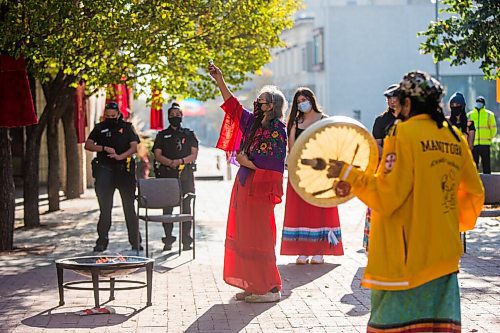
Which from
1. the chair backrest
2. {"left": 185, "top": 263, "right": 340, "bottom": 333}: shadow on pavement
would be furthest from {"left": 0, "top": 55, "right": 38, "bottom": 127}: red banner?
{"left": 185, "top": 263, "right": 340, "bottom": 333}: shadow on pavement

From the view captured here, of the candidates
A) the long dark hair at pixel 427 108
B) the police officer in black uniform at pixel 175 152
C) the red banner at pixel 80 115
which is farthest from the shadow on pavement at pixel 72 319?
the red banner at pixel 80 115

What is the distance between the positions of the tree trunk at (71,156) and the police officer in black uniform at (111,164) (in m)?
9.67

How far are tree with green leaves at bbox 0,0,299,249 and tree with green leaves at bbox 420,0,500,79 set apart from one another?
2921mm

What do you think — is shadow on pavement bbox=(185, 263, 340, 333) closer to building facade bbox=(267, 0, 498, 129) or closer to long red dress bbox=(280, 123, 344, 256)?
long red dress bbox=(280, 123, 344, 256)

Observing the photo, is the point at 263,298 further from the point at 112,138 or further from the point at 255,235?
the point at 112,138

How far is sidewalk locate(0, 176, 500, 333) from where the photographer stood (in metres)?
8.98

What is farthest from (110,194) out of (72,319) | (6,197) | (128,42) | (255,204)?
(72,319)

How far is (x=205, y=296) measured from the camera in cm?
1047

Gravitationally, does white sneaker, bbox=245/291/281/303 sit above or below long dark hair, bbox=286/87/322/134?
below

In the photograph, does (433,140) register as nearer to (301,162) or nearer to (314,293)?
(301,162)

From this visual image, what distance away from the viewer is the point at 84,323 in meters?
9.09

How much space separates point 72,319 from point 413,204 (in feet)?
13.6

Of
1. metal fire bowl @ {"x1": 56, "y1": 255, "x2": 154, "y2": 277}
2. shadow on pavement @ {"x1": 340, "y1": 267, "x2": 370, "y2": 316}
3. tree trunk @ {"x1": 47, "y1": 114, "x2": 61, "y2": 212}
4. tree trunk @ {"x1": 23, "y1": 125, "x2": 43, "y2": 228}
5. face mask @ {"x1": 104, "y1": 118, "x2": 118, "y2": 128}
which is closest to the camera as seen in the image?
metal fire bowl @ {"x1": 56, "y1": 255, "x2": 154, "y2": 277}

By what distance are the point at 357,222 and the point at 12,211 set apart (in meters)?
6.31
